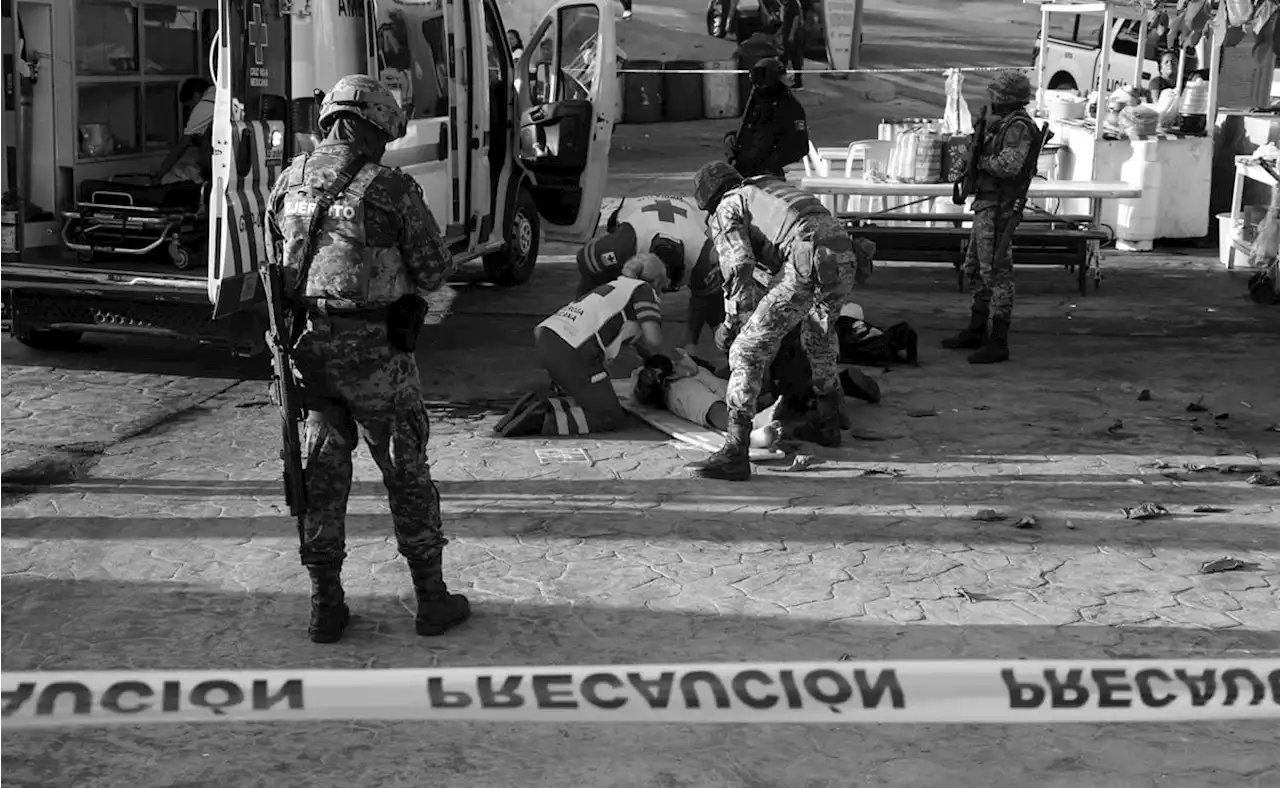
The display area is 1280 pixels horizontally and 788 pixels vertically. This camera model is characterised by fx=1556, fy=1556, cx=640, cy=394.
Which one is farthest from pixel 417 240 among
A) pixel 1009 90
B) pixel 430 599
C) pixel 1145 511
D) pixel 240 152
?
pixel 1009 90

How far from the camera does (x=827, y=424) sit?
7742 mm

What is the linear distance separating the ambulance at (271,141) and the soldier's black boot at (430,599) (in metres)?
2.15

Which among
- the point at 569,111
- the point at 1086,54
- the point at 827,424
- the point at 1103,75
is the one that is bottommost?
the point at 827,424

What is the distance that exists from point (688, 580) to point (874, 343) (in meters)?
4.01

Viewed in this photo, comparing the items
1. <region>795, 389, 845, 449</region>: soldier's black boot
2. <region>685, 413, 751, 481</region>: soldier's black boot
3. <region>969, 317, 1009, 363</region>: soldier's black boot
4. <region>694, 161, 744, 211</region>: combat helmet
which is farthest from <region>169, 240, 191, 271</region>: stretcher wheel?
<region>969, 317, 1009, 363</region>: soldier's black boot

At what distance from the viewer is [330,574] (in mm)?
5188

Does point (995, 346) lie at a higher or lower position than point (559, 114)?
lower

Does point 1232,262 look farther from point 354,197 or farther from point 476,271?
point 354,197

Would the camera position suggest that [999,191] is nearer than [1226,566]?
No

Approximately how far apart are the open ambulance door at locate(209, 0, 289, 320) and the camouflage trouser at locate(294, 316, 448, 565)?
8.54 ft

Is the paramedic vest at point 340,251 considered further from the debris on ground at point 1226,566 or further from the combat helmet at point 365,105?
the debris on ground at point 1226,566

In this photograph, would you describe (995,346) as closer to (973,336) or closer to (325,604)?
(973,336)

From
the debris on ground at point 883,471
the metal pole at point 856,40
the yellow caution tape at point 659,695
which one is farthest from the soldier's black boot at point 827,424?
the metal pole at point 856,40

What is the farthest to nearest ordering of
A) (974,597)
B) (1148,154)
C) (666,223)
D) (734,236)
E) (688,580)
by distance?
(1148,154)
(666,223)
(734,236)
(688,580)
(974,597)
